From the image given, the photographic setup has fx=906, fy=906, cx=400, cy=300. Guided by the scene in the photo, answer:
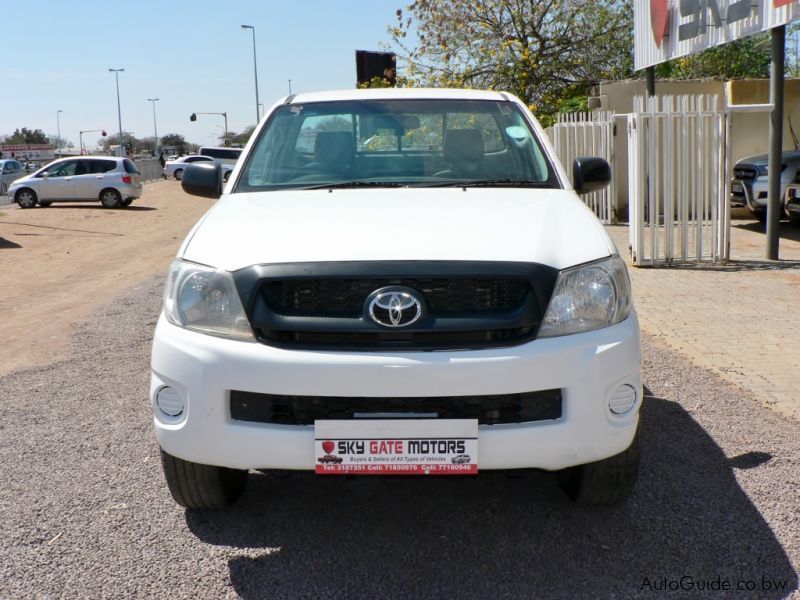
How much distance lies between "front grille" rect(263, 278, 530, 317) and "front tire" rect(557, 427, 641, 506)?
0.73 metres

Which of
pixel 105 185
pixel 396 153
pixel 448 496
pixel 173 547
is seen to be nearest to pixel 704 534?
pixel 448 496

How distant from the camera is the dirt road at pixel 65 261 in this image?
798cm

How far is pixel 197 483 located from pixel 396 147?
2.00 m

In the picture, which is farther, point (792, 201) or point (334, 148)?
point (792, 201)

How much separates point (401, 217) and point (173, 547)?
4.95 ft

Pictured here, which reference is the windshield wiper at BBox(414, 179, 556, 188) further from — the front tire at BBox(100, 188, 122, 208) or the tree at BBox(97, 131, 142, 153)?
the tree at BBox(97, 131, 142, 153)

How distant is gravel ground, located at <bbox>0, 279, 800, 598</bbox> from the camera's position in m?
3.10

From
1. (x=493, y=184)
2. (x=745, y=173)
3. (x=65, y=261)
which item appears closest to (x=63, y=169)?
(x=65, y=261)

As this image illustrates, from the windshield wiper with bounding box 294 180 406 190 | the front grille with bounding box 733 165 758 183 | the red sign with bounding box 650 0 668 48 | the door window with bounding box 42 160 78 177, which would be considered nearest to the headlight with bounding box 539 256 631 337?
the windshield wiper with bounding box 294 180 406 190

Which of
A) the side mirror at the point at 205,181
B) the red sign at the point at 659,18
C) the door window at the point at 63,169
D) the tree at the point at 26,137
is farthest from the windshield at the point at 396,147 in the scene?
the tree at the point at 26,137

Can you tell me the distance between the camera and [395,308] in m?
3.00

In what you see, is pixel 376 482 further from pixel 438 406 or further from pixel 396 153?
pixel 396 153

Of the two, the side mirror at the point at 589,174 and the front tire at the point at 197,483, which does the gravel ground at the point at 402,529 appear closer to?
the front tire at the point at 197,483

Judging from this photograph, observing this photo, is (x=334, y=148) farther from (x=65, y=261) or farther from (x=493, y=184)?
(x=65, y=261)
